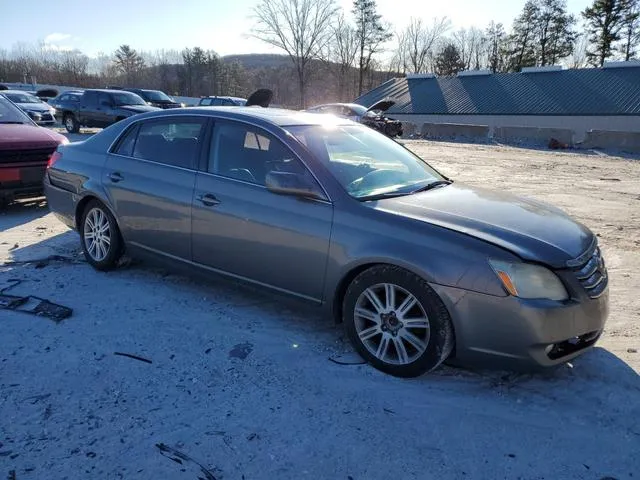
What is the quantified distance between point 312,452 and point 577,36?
55446 mm

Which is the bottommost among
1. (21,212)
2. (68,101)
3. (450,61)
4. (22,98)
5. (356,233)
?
(21,212)

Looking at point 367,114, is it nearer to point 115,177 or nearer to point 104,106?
point 104,106

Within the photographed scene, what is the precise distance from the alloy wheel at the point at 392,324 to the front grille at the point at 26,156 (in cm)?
583

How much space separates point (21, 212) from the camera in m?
7.61

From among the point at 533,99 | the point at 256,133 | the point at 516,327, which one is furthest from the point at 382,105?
the point at 516,327

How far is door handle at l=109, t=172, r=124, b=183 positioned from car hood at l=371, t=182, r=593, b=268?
251 centimetres

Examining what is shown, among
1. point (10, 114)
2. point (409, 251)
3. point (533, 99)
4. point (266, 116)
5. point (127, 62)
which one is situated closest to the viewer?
point (409, 251)

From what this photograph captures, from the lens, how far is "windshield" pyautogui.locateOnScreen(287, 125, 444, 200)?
371cm

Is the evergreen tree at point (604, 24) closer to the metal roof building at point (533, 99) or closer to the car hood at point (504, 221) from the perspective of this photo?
the metal roof building at point (533, 99)

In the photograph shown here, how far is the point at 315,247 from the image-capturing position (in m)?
3.49

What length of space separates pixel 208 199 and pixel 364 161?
1.24m

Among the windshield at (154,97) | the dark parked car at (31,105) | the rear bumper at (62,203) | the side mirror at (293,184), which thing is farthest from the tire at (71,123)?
the side mirror at (293,184)

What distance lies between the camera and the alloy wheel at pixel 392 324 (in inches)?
125

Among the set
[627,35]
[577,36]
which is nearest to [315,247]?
[627,35]
